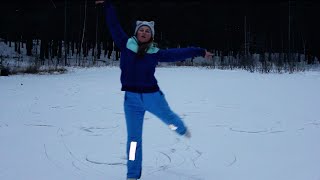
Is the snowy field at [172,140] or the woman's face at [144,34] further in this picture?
the snowy field at [172,140]

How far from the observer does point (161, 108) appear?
→ 3.47m

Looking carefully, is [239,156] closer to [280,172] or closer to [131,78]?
[280,172]

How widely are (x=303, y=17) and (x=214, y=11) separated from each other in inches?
406

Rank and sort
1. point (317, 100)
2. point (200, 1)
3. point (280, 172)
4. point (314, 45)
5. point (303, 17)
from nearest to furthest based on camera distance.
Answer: point (280, 172)
point (317, 100)
point (314, 45)
point (303, 17)
point (200, 1)

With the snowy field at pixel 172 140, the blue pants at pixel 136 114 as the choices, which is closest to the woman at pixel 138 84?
the blue pants at pixel 136 114

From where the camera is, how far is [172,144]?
4.95m

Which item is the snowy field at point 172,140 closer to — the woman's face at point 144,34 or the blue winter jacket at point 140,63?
the blue winter jacket at point 140,63

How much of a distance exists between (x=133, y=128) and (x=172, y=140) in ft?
5.95

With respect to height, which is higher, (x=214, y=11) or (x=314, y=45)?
(x=214, y=11)

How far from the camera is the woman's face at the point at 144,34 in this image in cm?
342

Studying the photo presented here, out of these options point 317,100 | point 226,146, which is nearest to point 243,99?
point 317,100

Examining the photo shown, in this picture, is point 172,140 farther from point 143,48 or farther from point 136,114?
point 143,48

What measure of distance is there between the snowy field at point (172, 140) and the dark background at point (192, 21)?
33.5 meters

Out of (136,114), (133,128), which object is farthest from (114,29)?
(133,128)
